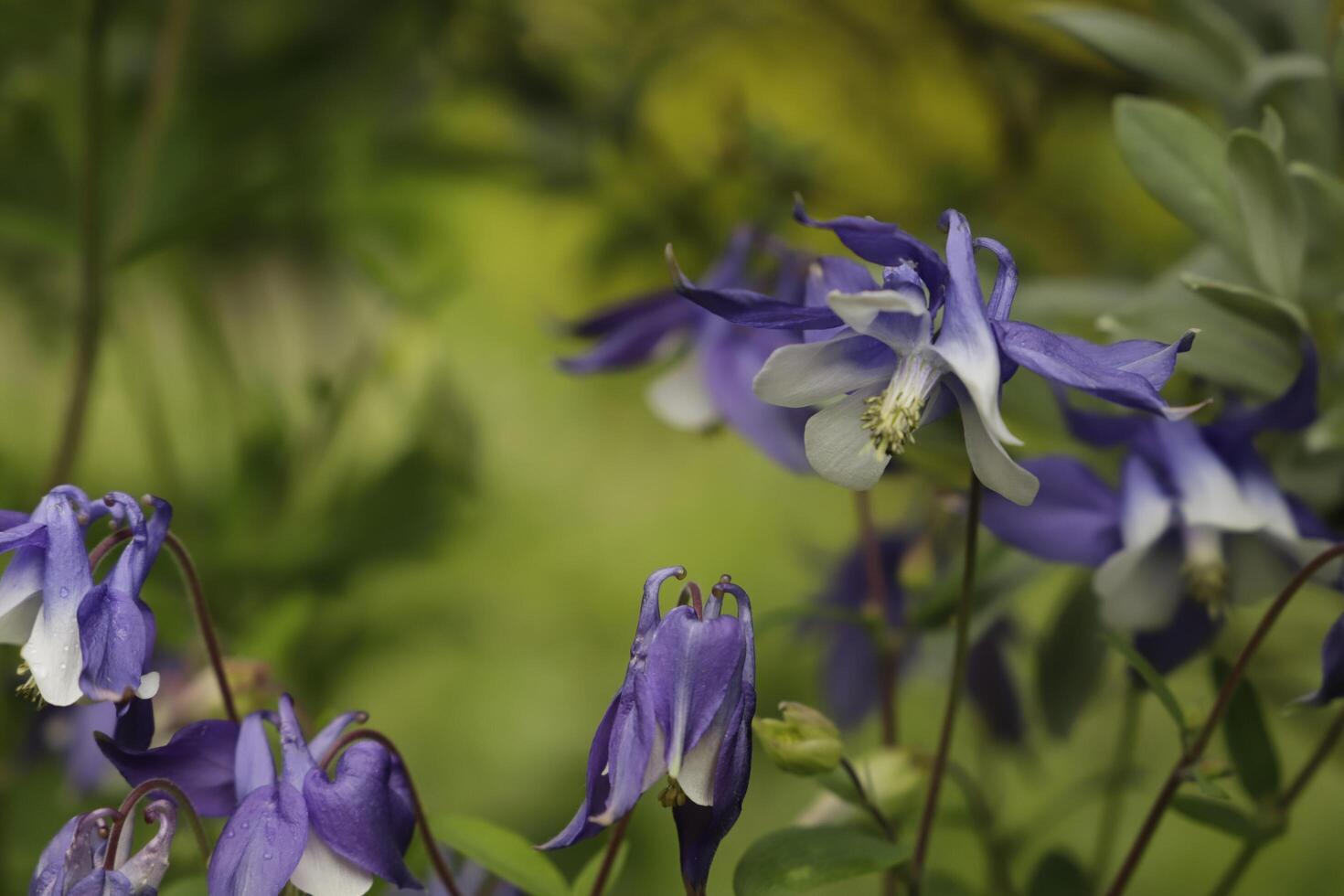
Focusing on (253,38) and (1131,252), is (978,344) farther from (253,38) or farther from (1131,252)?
(253,38)

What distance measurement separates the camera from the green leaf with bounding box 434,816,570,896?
30cm

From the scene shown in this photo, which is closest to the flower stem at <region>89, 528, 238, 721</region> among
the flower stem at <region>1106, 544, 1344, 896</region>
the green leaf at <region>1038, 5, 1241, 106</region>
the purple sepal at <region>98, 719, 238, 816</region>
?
the purple sepal at <region>98, 719, 238, 816</region>

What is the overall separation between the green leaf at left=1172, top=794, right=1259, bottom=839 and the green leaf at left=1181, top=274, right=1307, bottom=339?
15cm

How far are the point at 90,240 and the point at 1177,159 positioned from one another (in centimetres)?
47

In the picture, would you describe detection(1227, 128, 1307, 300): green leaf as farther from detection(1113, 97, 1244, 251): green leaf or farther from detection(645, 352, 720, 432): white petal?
detection(645, 352, 720, 432): white petal

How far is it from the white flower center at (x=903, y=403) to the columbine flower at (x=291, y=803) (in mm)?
140

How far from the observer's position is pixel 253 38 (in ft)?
3.06

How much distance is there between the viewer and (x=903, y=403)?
256mm

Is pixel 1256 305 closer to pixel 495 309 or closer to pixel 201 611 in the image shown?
pixel 201 611

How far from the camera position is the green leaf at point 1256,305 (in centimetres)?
35

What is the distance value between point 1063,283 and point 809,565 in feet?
0.72

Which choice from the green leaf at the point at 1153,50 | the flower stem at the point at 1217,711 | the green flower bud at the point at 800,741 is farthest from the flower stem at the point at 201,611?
the green leaf at the point at 1153,50

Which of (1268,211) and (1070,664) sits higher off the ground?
(1268,211)

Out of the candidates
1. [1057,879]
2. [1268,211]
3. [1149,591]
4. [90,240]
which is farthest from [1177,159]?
[90,240]
